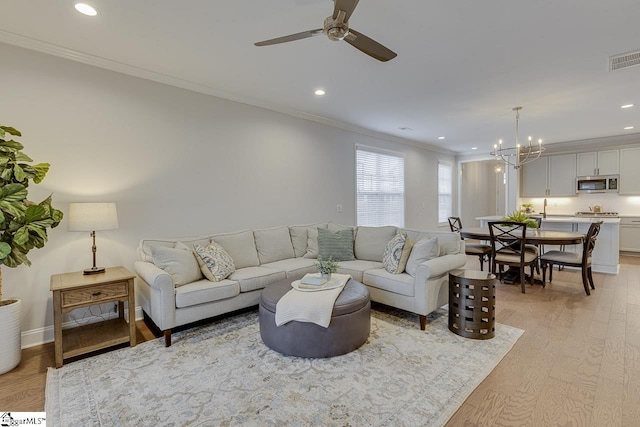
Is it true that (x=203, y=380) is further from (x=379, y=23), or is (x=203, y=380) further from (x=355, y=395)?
(x=379, y=23)

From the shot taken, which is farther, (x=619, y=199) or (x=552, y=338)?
(x=619, y=199)

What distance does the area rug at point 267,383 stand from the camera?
1.88 m

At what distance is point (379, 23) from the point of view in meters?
2.40

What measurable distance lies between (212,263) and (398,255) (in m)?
1.99

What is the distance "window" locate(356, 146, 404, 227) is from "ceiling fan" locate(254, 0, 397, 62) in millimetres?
3790

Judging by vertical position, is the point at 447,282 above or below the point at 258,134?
below

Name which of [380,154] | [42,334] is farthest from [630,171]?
[42,334]

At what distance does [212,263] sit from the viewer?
3232 millimetres

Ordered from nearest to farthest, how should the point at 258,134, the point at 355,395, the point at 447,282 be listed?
the point at 355,395 < the point at 447,282 < the point at 258,134

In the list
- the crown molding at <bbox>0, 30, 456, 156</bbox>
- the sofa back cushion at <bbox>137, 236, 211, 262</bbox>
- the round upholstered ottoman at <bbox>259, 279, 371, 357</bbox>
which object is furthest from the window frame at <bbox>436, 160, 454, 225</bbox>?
the sofa back cushion at <bbox>137, 236, 211, 262</bbox>

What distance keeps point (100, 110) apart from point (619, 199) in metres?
9.95

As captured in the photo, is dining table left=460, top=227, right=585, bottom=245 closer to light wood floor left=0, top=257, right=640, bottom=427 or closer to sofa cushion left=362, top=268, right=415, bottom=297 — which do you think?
light wood floor left=0, top=257, right=640, bottom=427

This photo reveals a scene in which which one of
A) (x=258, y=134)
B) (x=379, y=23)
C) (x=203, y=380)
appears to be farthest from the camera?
(x=258, y=134)

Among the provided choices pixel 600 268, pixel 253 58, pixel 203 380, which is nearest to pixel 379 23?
pixel 253 58
